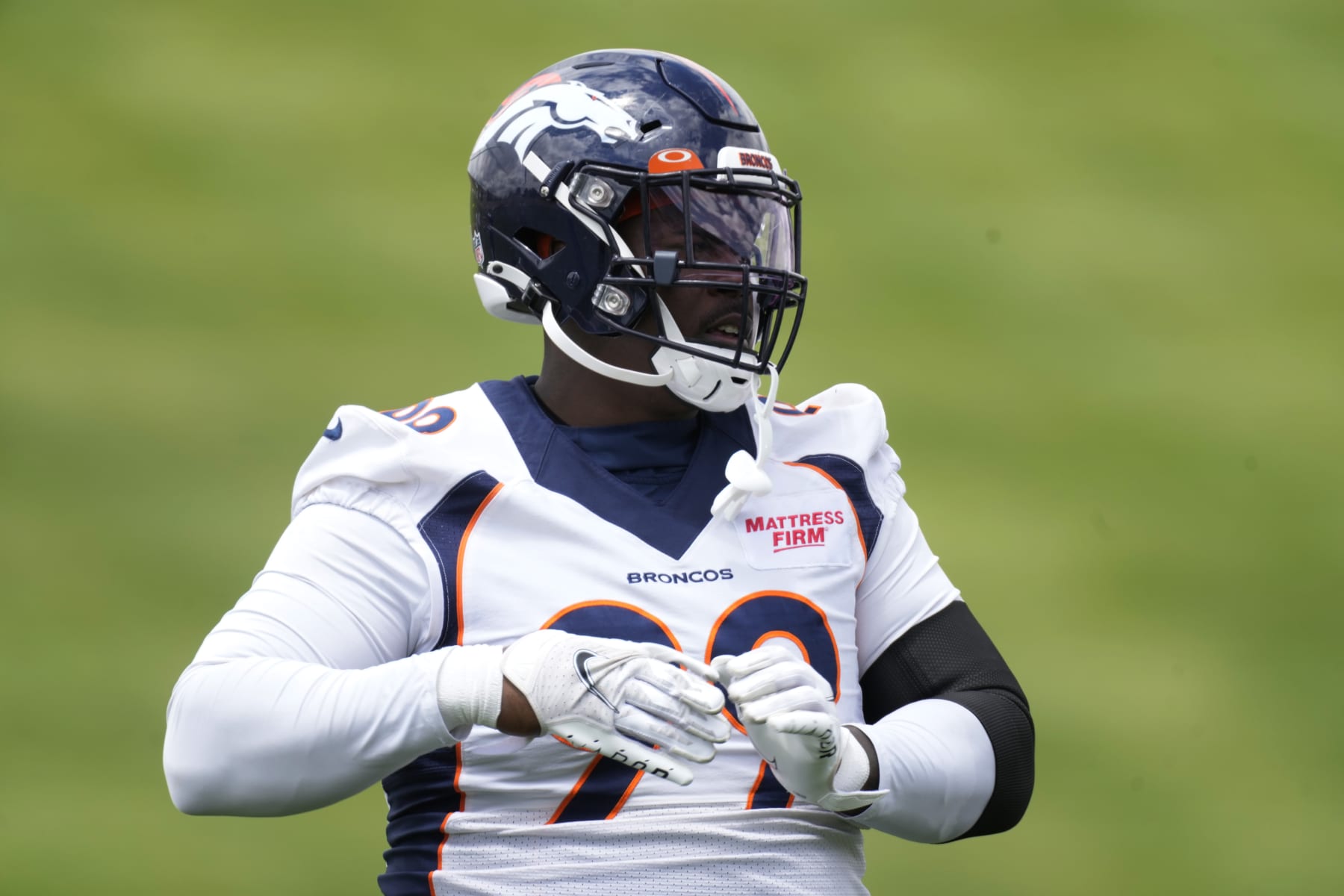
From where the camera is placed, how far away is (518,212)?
5.20 feet

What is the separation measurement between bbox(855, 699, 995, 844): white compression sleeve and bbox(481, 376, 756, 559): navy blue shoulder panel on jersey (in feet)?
0.90

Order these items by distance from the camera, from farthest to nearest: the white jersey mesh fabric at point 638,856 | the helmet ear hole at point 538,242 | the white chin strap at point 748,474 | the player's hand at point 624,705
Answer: the helmet ear hole at point 538,242 → the white chin strap at point 748,474 → the white jersey mesh fabric at point 638,856 → the player's hand at point 624,705

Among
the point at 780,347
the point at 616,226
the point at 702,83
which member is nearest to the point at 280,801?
the point at 616,226

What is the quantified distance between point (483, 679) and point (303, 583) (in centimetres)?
23

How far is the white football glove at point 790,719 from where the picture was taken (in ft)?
4.16

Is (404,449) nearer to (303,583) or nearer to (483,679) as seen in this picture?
(303,583)

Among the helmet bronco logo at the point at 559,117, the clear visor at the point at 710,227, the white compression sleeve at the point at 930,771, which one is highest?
the helmet bronco logo at the point at 559,117

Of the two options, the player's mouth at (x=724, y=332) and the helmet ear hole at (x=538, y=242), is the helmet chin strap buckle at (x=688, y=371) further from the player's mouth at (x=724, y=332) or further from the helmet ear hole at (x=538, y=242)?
the helmet ear hole at (x=538, y=242)

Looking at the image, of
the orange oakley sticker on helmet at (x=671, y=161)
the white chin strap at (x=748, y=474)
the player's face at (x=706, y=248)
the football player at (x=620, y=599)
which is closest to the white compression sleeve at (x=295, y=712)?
the football player at (x=620, y=599)

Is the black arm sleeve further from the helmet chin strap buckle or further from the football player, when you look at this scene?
the helmet chin strap buckle

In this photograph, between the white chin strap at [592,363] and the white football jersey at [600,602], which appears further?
the white chin strap at [592,363]

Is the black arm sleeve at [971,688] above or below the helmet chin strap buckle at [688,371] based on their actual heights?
below

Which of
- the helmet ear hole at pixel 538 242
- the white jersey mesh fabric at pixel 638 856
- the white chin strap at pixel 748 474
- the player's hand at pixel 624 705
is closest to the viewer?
the player's hand at pixel 624 705

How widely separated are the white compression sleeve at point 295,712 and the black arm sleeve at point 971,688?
0.50 meters
